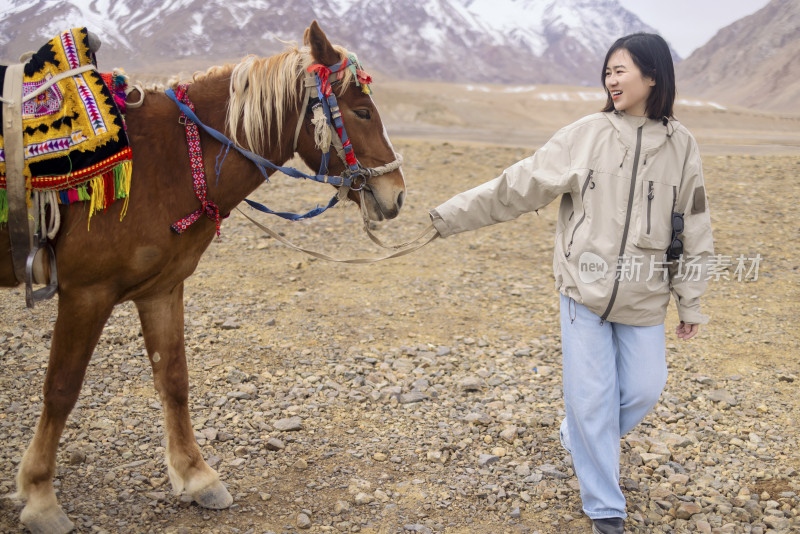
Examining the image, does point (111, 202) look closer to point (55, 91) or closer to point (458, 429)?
point (55, 91)

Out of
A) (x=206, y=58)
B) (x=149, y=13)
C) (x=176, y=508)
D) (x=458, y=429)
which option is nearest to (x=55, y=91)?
(x=176, y=508)

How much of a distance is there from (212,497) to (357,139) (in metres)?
1.76

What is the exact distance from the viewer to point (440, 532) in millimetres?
2943

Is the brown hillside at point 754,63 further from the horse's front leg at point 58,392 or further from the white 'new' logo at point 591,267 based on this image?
the horse's front leg at point 58,392

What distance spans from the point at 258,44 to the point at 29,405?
71.6 m

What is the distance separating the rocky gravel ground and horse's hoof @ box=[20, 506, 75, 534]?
83 millimetres

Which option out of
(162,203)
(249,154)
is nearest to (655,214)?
(249,154)

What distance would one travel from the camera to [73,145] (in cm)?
251

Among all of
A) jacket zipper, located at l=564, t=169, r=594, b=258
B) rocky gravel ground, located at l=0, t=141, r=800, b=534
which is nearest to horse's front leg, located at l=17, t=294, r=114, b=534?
rocky gravel ground, located at l=0, t=141, r=800, b=534

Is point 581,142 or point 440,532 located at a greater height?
point 581,142

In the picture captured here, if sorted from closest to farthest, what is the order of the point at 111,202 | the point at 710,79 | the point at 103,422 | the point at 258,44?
the point at 111,202 → the point at 103,422 → the point at 258,44 → the point at 710,79

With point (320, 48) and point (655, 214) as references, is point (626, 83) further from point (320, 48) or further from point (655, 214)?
point (320, 48)

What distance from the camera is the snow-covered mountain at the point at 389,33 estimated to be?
5591 cm

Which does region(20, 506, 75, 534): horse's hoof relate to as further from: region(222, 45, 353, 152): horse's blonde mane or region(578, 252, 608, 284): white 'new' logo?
region(578, 252, 608, 284): white 'new' logo
